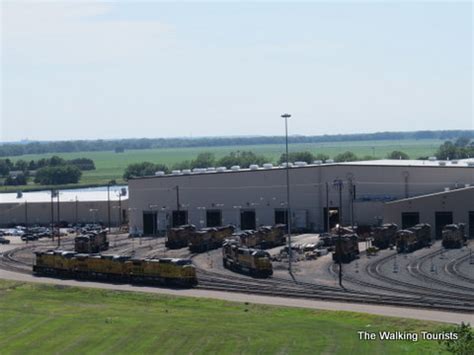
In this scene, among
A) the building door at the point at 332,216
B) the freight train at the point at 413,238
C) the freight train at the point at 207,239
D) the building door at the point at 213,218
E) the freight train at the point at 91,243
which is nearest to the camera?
the freight train at the point at 413,238

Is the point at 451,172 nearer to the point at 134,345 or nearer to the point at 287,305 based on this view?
the point at 287,305

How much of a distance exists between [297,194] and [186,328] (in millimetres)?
58903

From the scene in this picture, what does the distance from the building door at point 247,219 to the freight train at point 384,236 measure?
23.5 m

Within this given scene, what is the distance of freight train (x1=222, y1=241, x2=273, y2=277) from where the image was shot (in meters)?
78.2

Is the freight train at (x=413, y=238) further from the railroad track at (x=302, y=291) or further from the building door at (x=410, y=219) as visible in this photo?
the railroad track at (x=302, y=291)

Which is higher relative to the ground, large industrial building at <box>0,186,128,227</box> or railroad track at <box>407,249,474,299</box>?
large industrial building at <box>0,186,128,227</box>

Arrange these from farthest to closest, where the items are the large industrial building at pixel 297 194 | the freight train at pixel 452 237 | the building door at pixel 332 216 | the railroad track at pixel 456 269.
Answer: the building door at pixel 332 216 → the large industrial building at pixel 297 194 → the freight train at pixel 452 237 → the railroad track at pixel 456 269

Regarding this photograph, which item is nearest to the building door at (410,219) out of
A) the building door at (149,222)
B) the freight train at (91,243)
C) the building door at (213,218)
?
the building door at (213,218)

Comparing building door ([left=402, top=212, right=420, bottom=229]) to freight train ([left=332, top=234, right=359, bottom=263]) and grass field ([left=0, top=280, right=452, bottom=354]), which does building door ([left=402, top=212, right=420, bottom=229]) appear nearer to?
A: freight train ([left=332, top=234, right=359, bottom=263])

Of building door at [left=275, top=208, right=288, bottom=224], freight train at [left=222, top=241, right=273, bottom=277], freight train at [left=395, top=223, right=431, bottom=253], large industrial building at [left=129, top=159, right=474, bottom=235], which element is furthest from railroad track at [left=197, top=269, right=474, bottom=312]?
building door at [left=275, top=208, right=288, bottom=224]

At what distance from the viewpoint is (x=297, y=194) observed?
113562 millimetres

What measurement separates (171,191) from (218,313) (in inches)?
2369

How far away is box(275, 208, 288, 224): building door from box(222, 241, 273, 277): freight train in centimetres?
2752

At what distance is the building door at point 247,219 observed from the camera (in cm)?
11575
